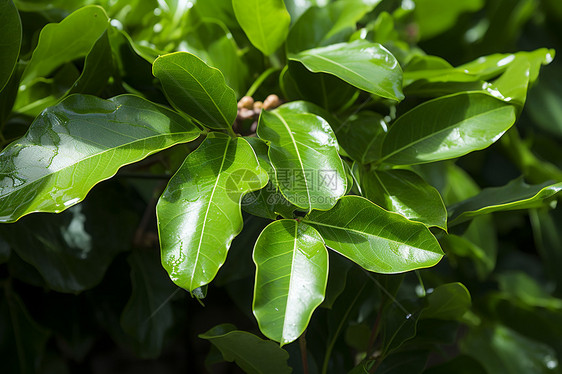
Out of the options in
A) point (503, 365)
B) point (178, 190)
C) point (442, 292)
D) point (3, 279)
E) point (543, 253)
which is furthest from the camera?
point (543, 253)

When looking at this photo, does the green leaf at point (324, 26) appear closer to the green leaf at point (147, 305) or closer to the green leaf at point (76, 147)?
the green leaf at point (76, 147)

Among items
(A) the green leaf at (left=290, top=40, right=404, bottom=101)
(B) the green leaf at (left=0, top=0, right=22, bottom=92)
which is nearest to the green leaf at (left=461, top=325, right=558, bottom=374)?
(A) the green leaf at (left=290, top=40, right=404, bottom=101)

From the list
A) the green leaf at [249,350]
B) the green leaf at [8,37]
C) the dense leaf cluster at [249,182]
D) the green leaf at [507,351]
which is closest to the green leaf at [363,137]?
the dense leaf cluster at [249,182]

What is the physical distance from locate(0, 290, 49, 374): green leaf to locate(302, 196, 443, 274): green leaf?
0.44 meters

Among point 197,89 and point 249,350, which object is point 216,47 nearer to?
point 197,89

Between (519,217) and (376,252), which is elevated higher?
(376,252)

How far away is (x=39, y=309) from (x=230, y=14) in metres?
0.48

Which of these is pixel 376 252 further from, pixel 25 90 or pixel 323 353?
pixel 25 90

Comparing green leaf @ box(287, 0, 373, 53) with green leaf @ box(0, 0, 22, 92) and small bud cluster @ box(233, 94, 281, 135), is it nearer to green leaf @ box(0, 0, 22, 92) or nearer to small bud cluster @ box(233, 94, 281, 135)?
small bud cluster @ box(233, 94, 281, 135)

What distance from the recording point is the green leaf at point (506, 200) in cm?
47

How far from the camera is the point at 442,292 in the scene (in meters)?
0.54

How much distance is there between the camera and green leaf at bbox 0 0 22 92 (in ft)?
1.52

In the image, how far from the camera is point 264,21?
55 cm

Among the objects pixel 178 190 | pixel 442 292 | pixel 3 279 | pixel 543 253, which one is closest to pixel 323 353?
pixel 442 292
